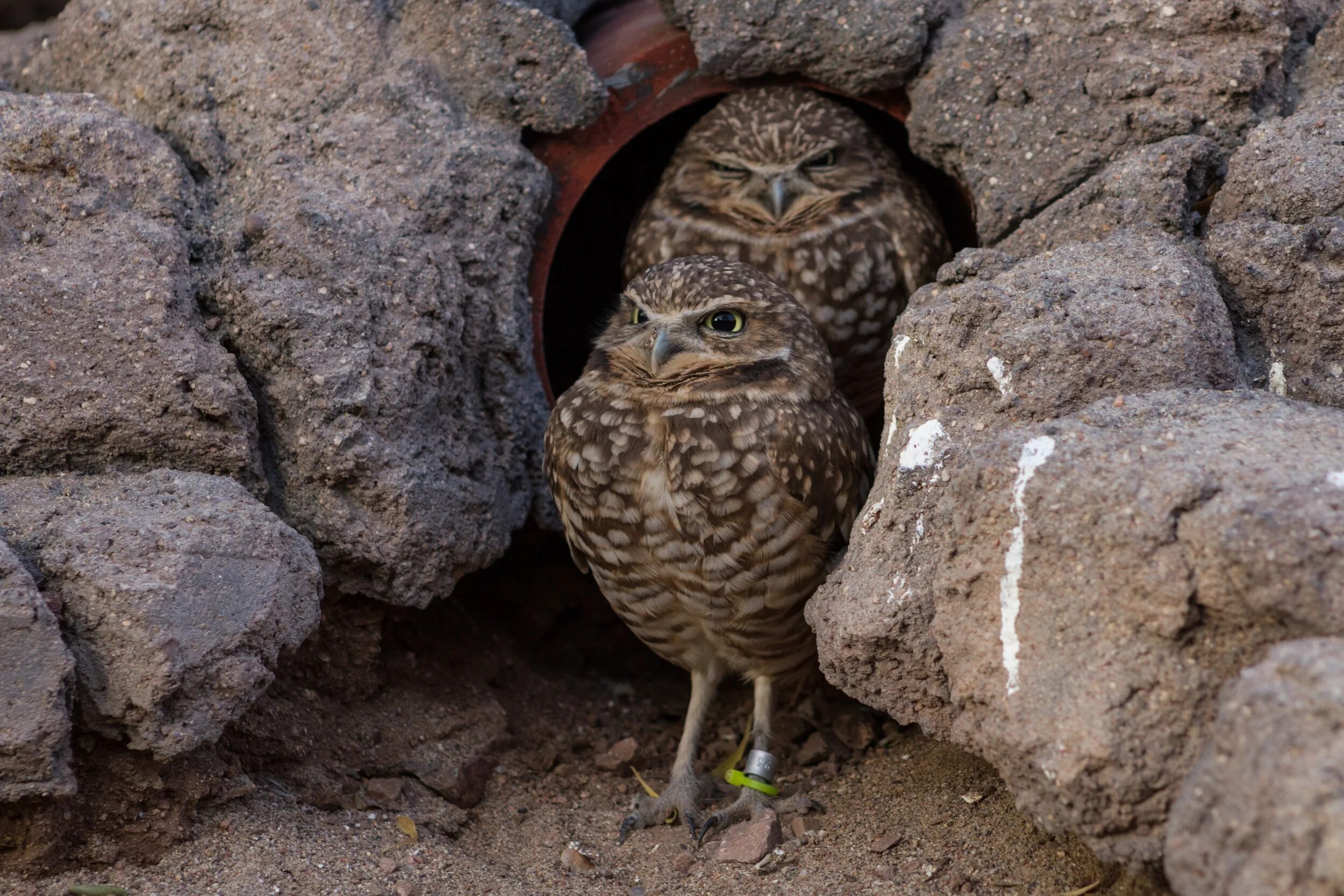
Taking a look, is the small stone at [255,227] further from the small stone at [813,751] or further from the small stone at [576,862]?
the small stone at [813,751]

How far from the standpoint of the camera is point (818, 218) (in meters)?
3.65

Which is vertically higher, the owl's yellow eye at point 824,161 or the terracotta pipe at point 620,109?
the terracotta pipe at point 620,109

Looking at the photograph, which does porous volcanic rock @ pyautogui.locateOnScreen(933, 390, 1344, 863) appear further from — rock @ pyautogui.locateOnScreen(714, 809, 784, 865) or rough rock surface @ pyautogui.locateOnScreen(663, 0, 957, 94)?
rough rock surface @ pyautogui.locateOnScreen(663, 0, 957, 94)

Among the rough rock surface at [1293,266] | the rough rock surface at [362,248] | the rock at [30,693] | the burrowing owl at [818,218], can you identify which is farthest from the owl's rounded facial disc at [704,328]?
the rock at [30,693]

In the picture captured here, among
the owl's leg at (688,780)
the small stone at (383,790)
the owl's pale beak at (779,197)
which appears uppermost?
the owl's pale beak at (779,197)

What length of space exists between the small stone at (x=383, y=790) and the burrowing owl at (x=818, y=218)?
1.72 meters

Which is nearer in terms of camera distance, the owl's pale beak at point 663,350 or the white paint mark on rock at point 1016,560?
the white paint mark on rock at point 1016,560

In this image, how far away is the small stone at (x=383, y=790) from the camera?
111 inches

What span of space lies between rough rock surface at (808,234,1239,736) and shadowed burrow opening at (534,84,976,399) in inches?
63.7

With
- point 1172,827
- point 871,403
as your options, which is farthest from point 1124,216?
point 1172,827

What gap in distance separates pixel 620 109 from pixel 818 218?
67cm

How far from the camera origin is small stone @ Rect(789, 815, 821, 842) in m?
2.75

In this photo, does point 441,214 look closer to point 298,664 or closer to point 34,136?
point 34,136

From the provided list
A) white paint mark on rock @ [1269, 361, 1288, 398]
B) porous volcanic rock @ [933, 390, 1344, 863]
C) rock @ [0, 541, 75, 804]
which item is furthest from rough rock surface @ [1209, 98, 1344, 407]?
rock @ [0, 541, 75, 804]
